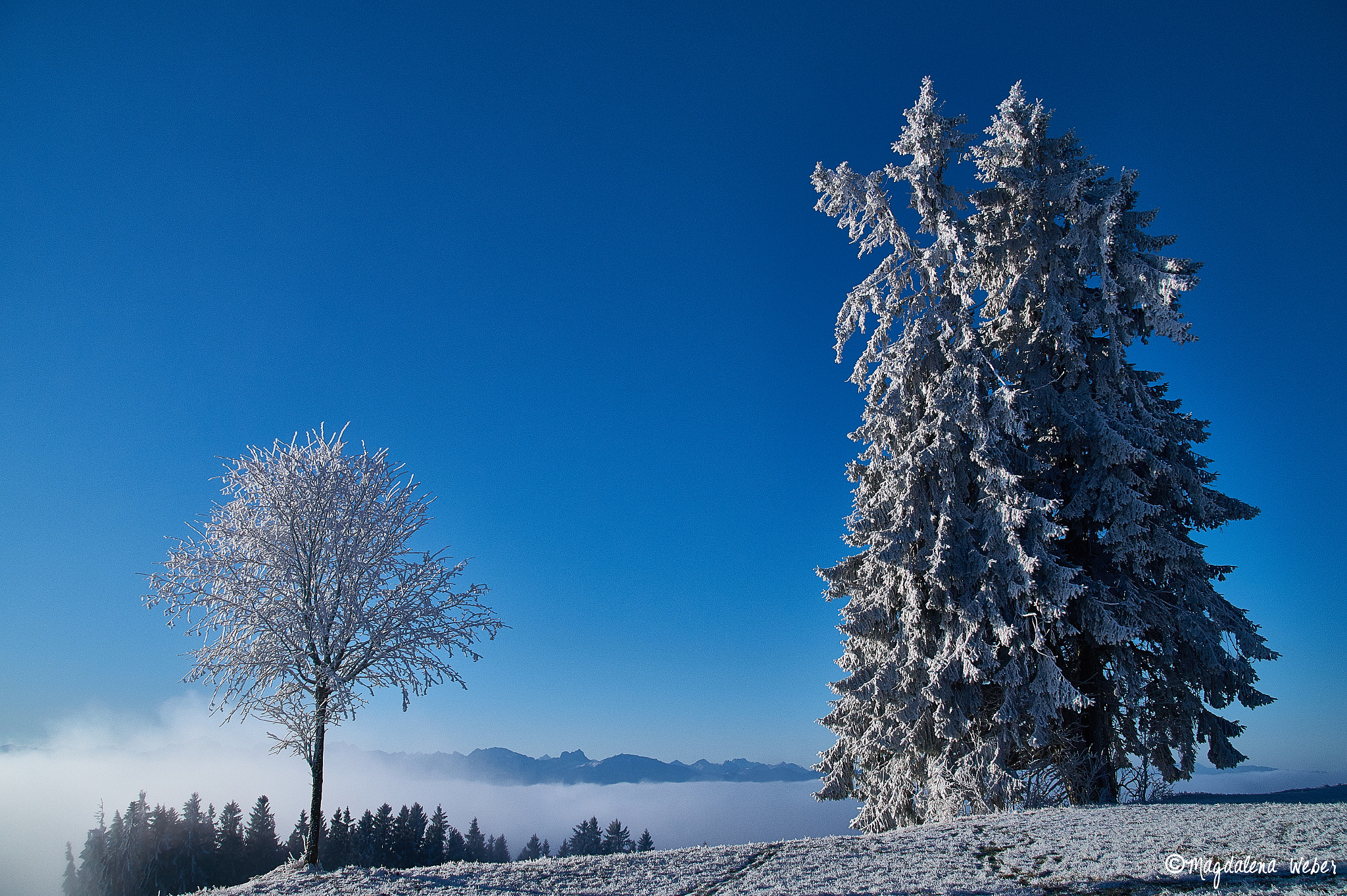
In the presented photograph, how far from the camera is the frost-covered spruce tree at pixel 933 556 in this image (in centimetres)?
1434

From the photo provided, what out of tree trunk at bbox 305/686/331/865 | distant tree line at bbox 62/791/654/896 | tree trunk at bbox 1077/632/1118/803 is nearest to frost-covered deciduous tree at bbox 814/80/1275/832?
tree trunk at bbox 1077/632/1118/803

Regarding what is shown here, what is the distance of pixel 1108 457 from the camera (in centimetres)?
1559

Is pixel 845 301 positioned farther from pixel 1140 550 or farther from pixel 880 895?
pixel 880 895

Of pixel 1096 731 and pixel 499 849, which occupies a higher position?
pixel 1096 731

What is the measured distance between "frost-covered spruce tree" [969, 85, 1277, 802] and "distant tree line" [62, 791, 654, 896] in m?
36.2

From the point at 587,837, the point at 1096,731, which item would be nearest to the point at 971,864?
the point at 1096,731

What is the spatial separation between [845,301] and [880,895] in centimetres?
1517

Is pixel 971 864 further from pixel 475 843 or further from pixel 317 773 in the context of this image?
pixel 475 843

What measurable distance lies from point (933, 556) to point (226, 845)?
62403 mm

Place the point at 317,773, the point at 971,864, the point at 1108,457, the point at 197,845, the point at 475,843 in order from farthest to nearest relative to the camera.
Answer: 1. the point at 475,843
2. the point at 197,845
3. the point at 1108,457
4. the point at 317,773
5. the point at 971,864

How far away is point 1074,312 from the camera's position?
58.2ft

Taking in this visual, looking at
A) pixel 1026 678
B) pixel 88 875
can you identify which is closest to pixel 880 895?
pixel 1026 678

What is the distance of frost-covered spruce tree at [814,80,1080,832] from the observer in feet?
47.1

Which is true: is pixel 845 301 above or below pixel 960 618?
above
